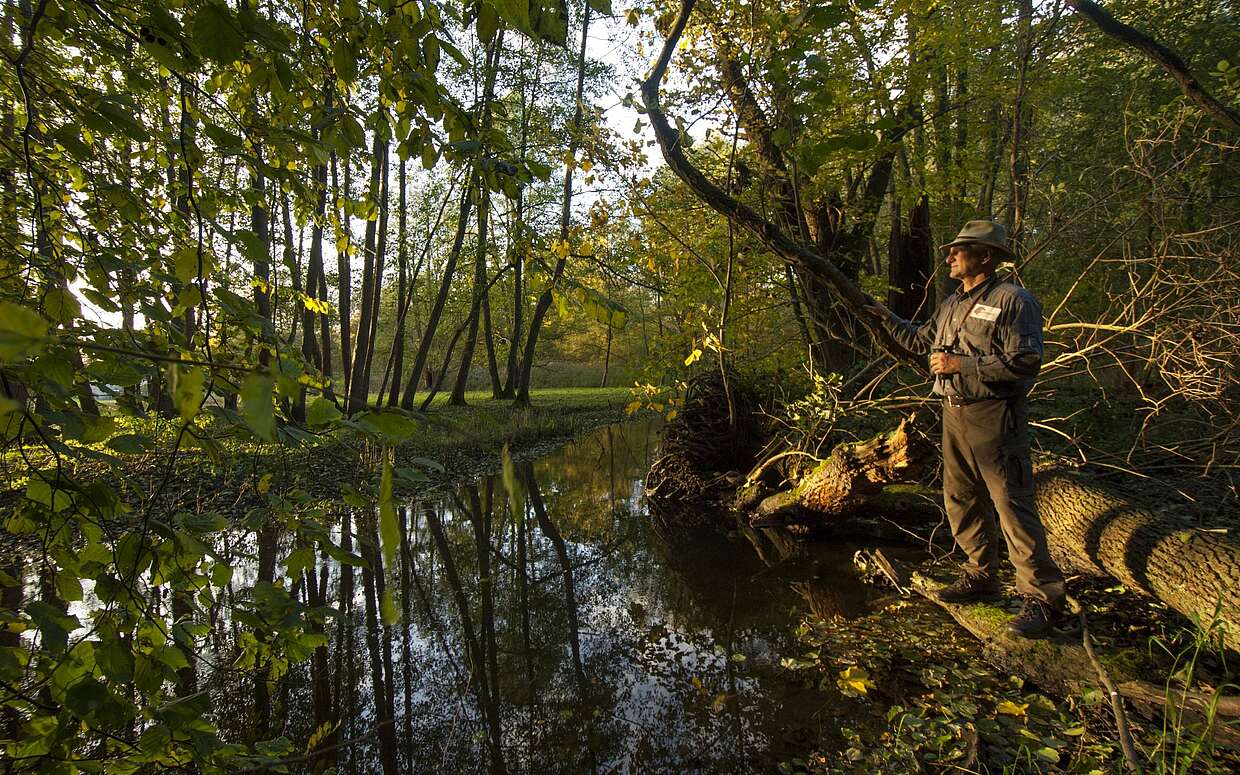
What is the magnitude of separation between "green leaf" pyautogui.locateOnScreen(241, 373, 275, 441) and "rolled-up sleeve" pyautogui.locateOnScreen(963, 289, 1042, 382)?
12.9ft

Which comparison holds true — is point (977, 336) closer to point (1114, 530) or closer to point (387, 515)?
point (1114, 530)

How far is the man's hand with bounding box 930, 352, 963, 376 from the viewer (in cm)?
374

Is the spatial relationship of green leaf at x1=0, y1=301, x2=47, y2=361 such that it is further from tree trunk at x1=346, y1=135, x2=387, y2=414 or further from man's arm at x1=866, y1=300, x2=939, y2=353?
tree trunk at x1=346, y1=135, x2=387, y2=414

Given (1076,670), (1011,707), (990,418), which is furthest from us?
(990,418)

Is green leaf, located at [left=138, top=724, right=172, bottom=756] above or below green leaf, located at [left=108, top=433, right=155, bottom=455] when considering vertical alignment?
below

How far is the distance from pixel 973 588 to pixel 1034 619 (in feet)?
1.98

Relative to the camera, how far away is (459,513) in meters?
8.11

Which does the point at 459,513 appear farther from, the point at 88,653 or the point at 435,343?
the point at 435,343

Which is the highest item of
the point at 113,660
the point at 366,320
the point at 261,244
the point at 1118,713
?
the point at 366,320

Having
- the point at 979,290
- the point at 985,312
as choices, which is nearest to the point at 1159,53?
the point at 979,290

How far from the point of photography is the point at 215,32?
1134 millimetres

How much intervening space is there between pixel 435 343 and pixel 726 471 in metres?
36.3

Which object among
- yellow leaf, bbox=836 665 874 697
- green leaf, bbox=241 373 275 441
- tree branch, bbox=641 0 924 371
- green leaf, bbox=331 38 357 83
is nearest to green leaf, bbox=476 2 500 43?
green leaf, bbox=331 38 357 83

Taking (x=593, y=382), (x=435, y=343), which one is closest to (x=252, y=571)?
(x=593, y=382)
